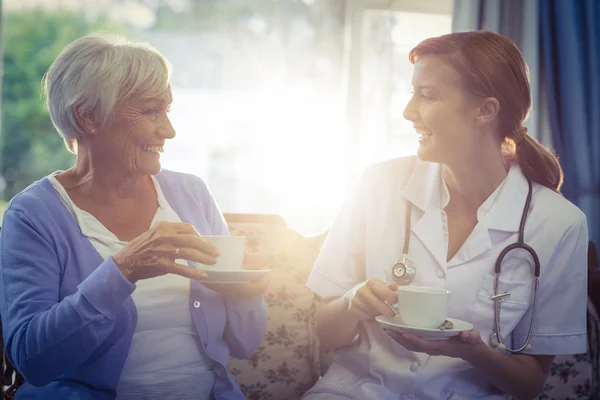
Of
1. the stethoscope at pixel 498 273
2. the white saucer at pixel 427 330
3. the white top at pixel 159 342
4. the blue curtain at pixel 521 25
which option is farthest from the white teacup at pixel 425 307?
the blue curtain at pixel 521 25

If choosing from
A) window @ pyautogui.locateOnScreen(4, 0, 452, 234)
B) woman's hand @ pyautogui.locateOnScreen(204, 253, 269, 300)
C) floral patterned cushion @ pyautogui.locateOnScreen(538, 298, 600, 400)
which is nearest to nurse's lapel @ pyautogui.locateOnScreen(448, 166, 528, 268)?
woman's hand @ pyautogui.locateOnScreen(204, 253, 269, 300)

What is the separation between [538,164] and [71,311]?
43.8 inches

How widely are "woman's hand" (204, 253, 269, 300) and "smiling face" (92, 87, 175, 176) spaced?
298 millimetres

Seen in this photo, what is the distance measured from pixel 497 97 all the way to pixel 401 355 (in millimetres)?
640

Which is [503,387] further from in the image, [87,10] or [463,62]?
[87,10]

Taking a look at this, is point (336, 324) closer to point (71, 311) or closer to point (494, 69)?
point (71, 311)

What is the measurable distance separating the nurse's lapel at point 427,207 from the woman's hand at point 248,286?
0.38 metres

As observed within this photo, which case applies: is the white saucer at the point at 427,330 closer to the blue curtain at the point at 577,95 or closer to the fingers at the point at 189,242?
the fingers at the point at 189,242

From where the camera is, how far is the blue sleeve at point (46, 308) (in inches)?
45.0

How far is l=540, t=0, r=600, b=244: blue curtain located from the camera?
263 cm

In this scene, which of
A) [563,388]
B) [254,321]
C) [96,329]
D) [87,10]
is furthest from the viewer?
[87,10]

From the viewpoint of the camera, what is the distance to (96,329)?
3.81ft

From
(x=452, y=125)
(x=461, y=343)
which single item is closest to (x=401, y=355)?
(x=461, y=343)

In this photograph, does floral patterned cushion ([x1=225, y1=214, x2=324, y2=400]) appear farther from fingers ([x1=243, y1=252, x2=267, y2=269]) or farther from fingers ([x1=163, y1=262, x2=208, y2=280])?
fingers ([x1=163, y1=262, x2=208, y2=280])
